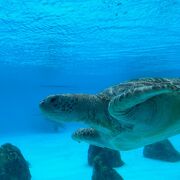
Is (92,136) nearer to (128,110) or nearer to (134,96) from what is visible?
(128,110)

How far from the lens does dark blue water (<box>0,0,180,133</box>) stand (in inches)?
736

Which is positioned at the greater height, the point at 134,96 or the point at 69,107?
the point at 69,107

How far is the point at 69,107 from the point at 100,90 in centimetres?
1977

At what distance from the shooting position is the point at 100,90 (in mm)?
24906

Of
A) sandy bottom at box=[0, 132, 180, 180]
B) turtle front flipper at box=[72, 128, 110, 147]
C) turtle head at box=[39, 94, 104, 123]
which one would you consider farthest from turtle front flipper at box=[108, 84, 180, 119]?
sandy bottom at box=[0, 132, 180, 180]

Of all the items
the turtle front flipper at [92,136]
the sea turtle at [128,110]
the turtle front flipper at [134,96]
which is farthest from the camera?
the turtle front flipper at [92,136]

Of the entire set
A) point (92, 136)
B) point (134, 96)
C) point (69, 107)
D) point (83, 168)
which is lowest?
point (134, 96)

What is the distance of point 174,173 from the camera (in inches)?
444

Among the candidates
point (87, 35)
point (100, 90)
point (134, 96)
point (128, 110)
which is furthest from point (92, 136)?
point (87, 35)

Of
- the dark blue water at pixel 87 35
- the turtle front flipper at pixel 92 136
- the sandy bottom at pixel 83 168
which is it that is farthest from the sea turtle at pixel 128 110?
the dark blue water at pixel 87 35

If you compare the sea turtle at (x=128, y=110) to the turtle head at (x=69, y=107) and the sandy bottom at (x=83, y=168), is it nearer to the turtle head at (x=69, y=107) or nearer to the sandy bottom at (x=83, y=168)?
the turtle head at (x=69, y=107)

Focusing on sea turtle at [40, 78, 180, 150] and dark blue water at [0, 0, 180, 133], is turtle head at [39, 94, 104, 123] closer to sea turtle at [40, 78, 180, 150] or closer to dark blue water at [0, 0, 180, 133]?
sea turtle at [40, 78, 180, 150]

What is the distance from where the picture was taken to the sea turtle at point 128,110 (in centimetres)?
498

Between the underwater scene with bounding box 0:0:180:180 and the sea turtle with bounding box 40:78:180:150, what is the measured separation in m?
0.02
